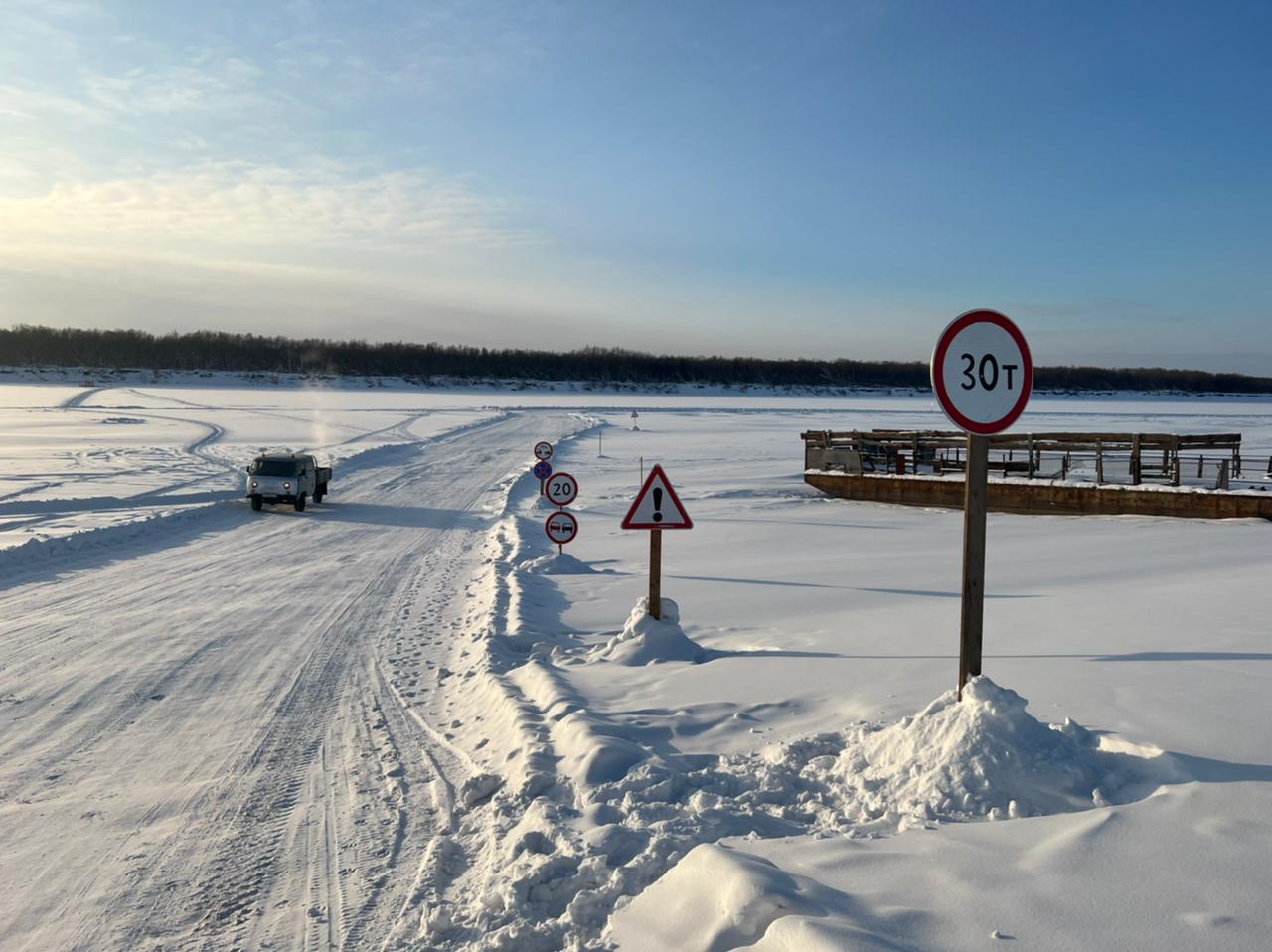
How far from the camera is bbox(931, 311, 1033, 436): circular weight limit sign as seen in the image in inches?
212

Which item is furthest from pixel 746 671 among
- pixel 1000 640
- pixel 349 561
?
pixel 349 561

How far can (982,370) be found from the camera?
17.9 feet

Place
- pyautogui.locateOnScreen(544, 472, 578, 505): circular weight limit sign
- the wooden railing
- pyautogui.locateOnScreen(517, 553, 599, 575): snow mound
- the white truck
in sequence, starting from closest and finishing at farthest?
pyautogui.locateOnScreen(517, 553, 599, 575): snow mound → pyautogui.locateOnScreen(544, 472, 578, 505): circular weight limit sign → the wooden railing → the white truck

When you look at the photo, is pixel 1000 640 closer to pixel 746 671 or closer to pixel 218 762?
pixel 746 671

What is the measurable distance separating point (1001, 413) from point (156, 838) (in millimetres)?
5307

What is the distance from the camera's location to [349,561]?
51.5 feet

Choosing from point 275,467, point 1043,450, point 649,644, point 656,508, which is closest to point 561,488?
point 656,508

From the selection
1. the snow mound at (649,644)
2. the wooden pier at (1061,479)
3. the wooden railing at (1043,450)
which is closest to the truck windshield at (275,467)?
the wooden pier at (1061,479)

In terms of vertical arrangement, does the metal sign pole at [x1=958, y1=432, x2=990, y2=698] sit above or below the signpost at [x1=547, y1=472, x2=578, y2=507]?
above

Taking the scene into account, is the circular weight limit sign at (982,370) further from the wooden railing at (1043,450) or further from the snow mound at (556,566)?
the wooden railing at (1043,450)

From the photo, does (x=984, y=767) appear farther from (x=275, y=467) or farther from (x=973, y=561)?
(x=275, y=467)

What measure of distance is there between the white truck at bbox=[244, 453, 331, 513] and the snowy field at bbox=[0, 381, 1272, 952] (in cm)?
626

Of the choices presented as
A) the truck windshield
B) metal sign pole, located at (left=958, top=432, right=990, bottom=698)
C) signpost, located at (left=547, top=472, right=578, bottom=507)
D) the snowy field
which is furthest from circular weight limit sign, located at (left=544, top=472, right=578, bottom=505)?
metal sign pole, located at (left=958, top=432, right=990, bottom=698)

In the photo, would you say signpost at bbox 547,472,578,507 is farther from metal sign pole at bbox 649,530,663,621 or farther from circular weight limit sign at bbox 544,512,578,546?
metal sign pole at bbox 649,530,663,621
